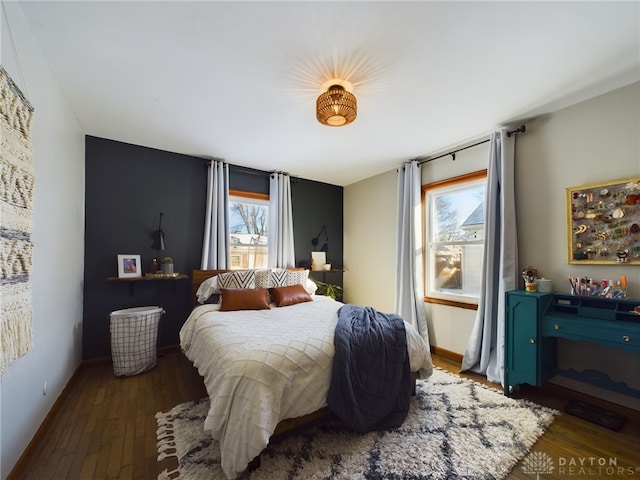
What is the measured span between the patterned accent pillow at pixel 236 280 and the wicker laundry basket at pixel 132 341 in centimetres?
76

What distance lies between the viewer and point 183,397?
2.38 meters

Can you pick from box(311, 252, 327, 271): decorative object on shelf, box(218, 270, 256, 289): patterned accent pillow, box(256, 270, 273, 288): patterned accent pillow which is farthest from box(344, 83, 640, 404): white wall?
box(218, 270, 256, 289): patterned accent pillow

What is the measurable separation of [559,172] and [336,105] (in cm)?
212

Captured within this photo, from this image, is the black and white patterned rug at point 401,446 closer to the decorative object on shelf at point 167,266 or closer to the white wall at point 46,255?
the white wall at point 46,255

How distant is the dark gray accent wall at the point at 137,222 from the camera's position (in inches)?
120

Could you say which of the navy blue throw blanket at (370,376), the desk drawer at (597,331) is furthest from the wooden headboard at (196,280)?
the desk drawer at (597,331)

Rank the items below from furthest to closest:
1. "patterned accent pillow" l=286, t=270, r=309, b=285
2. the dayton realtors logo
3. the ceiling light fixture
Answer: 1. "patterned accent pillow" l=286, t=270, r=309, b=285
2. the ceiling light fixture
3. the dayton realtors logo

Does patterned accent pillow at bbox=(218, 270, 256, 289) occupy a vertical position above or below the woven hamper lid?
above

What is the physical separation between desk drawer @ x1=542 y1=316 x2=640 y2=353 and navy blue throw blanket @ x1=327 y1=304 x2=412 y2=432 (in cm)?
119

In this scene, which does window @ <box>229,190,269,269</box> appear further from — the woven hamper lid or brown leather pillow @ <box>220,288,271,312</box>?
the woven hamper lid

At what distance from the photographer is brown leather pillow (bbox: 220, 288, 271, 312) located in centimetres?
292

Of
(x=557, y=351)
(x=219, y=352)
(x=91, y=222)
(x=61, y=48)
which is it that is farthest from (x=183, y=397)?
(x=557, y=351)

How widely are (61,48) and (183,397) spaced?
268 centimetres

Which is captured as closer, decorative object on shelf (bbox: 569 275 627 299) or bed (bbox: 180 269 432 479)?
bed (bbox: 180 269 432 479)
